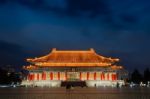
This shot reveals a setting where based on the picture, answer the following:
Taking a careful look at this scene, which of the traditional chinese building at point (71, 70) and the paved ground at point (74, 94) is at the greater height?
the traditional chinese building at point (71, 70)

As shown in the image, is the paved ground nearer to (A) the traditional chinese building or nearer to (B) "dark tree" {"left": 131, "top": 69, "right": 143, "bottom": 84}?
(A) the traditional chinese building

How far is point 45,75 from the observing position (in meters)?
95.2

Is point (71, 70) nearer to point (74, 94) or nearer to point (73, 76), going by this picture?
point (73, 76)

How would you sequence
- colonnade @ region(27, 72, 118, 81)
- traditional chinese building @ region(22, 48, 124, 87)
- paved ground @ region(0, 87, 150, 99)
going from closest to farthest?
paved ground @ region(0, 87, 150, 99) < traditional chinese building @ region(22, 48, 124, 87) < colonnade @ region(27, 72, 118, 81)

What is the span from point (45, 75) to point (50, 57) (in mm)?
5473

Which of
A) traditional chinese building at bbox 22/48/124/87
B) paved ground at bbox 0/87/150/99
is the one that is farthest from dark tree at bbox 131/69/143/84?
paved ground at bbox 0/87/150/99

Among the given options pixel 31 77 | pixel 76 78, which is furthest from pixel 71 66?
pixel 31 77

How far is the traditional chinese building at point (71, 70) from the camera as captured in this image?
9344cm

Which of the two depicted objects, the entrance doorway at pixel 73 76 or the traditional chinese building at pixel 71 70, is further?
the entrance doorway at pixel 73 76

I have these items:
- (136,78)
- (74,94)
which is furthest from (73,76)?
(74,94)

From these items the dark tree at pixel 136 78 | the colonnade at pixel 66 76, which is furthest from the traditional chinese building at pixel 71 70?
the dark tree at pixel 136 78

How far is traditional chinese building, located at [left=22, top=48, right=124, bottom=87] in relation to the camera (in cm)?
9344

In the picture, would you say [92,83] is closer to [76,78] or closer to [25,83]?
[76,78]

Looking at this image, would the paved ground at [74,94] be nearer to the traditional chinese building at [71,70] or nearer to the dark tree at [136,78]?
the traditional chinese building at [71,70]
